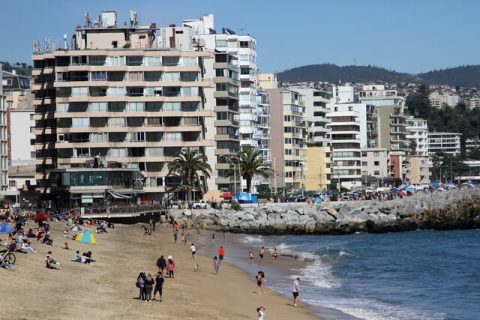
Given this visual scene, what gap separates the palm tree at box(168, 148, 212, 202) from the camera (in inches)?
4299

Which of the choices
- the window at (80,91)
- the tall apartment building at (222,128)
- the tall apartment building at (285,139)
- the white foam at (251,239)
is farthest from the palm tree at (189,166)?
the tall apartment building at (285,139)

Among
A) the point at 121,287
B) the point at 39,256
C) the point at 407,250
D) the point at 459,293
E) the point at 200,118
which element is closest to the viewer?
the point at 121,287

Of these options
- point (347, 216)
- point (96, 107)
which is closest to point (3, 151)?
point (96, 107)

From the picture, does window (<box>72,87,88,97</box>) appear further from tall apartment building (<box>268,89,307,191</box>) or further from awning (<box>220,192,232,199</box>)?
tall apartment building (<box>268,89,307,191</box>)

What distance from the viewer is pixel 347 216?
108 meters

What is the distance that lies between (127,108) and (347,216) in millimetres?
28387

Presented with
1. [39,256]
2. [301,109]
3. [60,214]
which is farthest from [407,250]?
[301,109]

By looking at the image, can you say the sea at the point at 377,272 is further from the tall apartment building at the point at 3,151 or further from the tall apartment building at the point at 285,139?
the tall apartment building at the point at 285,139

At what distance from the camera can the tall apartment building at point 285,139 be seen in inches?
6255

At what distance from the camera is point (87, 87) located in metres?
112

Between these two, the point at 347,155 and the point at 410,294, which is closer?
the point at 410,294

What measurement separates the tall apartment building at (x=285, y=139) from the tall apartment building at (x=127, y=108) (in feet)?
152

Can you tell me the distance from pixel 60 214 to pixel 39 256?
132ft

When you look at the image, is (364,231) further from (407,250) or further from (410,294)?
(410,294)
